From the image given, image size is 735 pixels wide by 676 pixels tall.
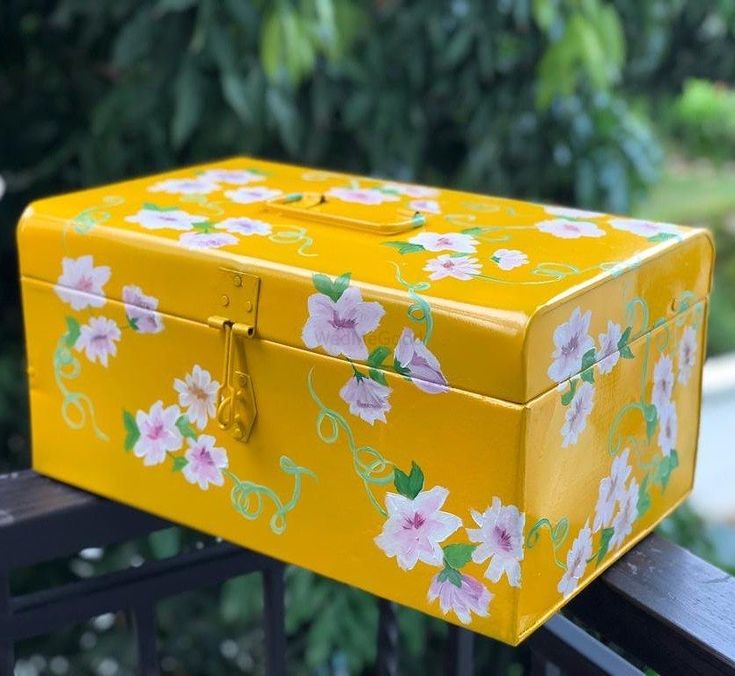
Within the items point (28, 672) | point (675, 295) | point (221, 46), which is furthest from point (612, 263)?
point (28, 672)

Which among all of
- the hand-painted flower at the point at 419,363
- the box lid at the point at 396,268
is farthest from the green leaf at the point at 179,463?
the hand-painted flower at the point at 419,363

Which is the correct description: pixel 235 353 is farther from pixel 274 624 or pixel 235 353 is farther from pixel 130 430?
pixel 274 624

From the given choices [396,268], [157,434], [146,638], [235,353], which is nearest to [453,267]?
[396,268]

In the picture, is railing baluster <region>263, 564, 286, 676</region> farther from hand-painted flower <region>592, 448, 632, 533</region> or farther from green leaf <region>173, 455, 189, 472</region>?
hand-painted flower <region>592, 448, 632, 533</region>

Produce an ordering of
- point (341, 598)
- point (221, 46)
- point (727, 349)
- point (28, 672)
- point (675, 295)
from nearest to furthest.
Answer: point (675, 295) < point (221, 46) < point (341, 598) < point (28, 672) < point (727, 349)

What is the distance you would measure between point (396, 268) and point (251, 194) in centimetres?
24

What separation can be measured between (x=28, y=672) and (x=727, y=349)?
7.60 feet

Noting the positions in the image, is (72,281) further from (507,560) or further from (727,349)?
(727,349)

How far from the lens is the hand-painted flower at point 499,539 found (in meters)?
0.65

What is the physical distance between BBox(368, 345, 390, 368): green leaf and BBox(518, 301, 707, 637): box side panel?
0.10 meters

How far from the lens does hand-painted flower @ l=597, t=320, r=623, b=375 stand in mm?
700

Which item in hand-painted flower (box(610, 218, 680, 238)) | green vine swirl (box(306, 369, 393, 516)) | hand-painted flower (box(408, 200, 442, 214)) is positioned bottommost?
green vine swirl (box(306, 369, 393, 516))

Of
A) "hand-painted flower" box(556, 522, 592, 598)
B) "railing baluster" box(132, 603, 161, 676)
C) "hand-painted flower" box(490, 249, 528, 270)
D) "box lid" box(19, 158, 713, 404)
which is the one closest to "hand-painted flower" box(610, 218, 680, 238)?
"box lid" box(19, 158, 713, 404)

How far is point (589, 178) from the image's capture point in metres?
1.66
